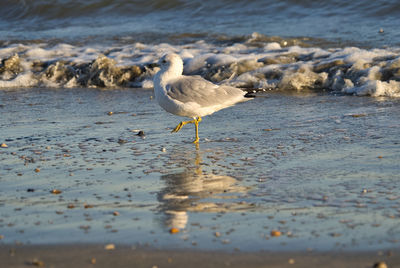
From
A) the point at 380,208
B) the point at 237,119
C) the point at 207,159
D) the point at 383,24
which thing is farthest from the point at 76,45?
the point at 380,208

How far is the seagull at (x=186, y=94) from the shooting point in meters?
6.07

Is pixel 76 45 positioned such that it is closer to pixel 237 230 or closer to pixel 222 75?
pixel 222 75

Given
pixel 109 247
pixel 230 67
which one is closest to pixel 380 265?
pixel 109 247

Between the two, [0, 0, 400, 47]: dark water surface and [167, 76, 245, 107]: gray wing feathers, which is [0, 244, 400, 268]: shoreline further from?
[0, 0, 400, 47]: dark water surface

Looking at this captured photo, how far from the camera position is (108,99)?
8.75 m

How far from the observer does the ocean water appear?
9305 millimetres

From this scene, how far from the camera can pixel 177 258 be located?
3.14 m

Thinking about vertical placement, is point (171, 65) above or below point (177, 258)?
above

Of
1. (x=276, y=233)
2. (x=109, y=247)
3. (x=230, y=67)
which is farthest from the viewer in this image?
(x=230, y=67)

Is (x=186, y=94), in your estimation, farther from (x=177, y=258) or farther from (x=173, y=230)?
(x=177, y=258)

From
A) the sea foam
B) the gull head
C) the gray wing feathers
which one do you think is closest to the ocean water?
the sea foam

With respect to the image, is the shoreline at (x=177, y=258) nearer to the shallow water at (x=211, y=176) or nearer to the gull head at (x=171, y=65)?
the shallow water at (x=211, y=176)

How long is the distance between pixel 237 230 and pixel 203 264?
0.47m

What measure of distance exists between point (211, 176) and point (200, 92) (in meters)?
1.57
